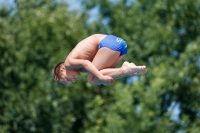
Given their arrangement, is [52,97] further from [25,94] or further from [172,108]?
[172,108]

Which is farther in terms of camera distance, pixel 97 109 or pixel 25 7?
pixel 25 7

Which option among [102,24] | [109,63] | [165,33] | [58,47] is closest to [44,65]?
[58,47]

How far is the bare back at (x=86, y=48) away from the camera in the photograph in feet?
37.1

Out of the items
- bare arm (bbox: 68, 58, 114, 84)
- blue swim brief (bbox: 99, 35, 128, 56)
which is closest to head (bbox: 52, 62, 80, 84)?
bare arm (bbox: 68, 58, 114, 84)

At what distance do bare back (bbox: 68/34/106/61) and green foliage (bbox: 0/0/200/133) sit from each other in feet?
49.3

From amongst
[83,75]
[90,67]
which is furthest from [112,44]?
[83,75]

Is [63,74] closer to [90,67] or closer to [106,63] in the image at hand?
[90,67]

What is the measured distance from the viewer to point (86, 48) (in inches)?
448

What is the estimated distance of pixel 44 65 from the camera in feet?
96.1

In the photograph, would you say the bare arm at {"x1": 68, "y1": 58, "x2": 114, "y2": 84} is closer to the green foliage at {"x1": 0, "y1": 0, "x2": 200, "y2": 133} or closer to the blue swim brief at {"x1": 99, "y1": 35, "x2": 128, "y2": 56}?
the blue swim brief at {"x1": 99, "y1": 35, "x2": 128, "y2": 56}

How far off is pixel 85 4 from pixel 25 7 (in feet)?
13.2

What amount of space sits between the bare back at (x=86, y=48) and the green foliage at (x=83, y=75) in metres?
15.0

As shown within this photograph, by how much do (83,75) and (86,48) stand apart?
16.6 meters

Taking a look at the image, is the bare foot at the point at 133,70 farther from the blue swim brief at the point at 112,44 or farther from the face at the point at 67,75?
the face at the point at 67,75
